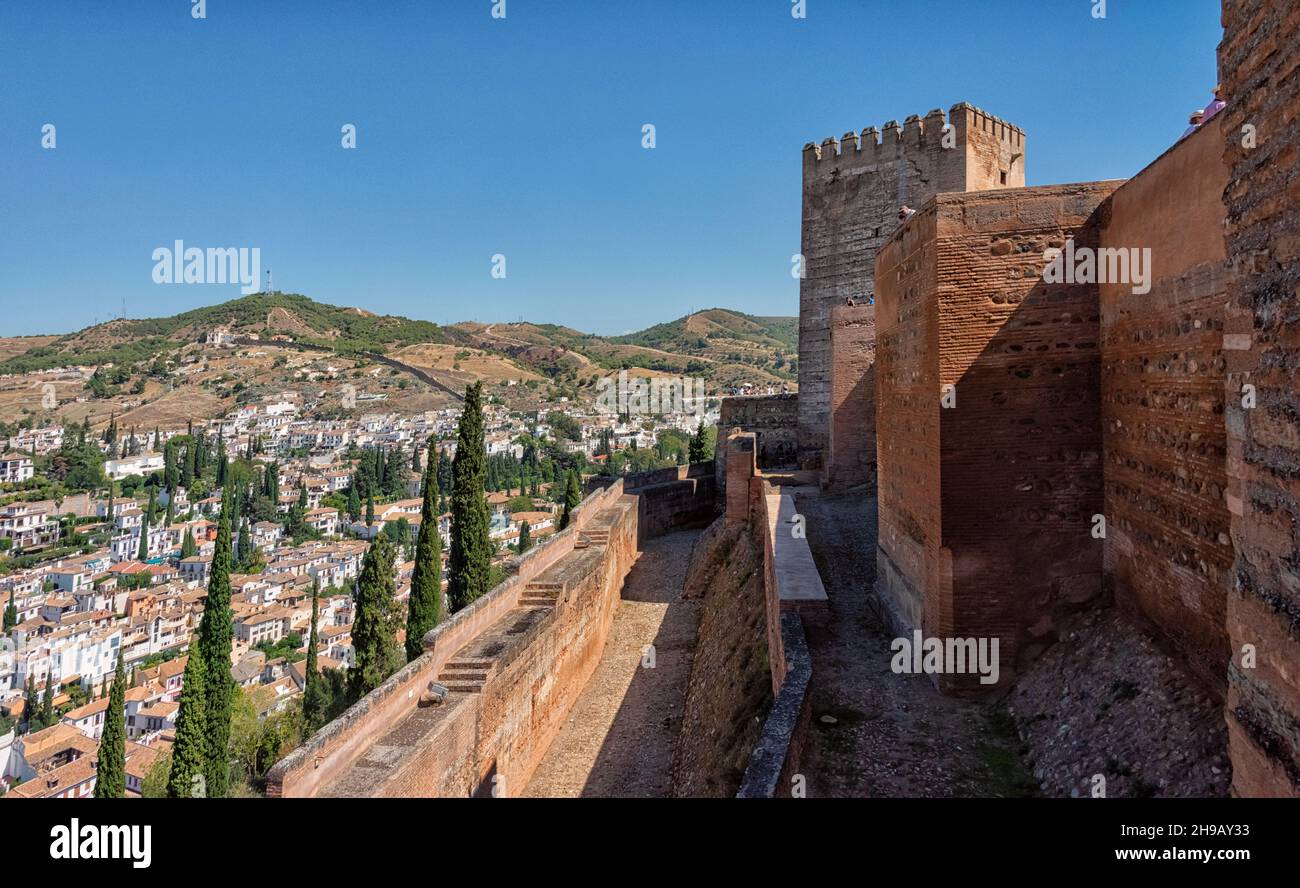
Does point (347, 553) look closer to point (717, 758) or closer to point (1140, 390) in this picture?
point (717, 758)

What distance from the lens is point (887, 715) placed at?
5.82m

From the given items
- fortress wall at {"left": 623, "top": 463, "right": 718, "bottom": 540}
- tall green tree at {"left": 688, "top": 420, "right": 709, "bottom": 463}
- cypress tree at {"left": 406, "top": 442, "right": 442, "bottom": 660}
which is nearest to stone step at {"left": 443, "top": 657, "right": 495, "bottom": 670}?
cypress tree at {"left": 406, "top": 442, "right": 442, "bottom": 660}

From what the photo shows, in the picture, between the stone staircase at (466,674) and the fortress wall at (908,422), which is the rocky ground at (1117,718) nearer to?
the fortress wall at (908,422)

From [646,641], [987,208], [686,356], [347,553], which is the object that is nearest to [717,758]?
[987,208]

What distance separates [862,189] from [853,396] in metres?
6.59

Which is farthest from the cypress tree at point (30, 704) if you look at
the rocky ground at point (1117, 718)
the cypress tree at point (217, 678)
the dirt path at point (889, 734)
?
the rocky ground at point (1117, 718)

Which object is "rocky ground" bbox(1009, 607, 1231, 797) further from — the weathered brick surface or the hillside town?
the hillside town

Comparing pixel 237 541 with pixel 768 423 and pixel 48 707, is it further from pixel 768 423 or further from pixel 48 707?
pixel 768 423

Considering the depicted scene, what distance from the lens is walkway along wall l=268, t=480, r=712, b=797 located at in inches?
263

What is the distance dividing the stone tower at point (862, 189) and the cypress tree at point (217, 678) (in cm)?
1684

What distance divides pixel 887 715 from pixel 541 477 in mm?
87317

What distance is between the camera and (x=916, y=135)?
59.9 ft

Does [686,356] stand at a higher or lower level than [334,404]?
higher

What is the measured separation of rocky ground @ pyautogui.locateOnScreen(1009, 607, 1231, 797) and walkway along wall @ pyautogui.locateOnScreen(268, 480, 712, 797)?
17.9ft
